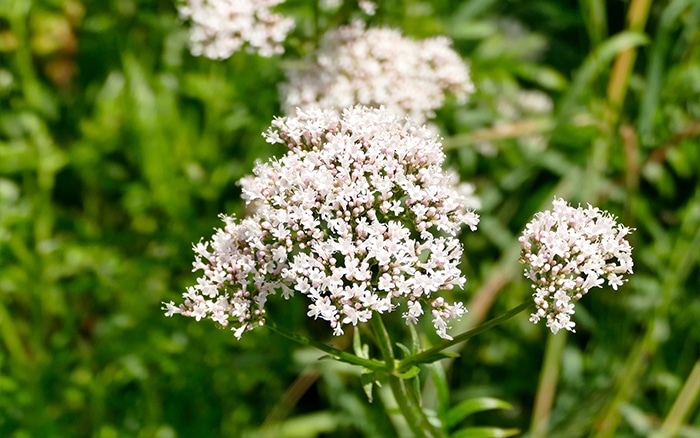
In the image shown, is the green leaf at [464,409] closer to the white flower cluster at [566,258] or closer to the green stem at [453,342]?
the green stem at [453,342]

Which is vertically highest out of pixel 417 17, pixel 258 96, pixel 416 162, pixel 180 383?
pixel 417 17

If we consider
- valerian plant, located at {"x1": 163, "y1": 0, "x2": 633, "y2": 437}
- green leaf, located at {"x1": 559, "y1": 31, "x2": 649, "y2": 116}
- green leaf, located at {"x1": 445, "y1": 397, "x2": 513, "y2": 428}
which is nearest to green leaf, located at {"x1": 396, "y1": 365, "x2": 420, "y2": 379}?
valerian plant, located at {"x1": 163, "y1": 0, "x2": 633, "y2": 437}

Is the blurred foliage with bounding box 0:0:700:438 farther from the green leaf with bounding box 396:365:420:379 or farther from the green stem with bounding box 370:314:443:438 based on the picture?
the green leaf with bounding box 396:365:420:379

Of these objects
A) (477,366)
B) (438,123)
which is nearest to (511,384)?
(477,366)

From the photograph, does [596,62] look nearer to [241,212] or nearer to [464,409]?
[241,212]

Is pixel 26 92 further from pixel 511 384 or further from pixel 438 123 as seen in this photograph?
pixel 511 384

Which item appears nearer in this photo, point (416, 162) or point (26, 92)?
point (416, 162)

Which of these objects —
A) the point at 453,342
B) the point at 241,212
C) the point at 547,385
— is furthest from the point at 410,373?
the point at 241,212
